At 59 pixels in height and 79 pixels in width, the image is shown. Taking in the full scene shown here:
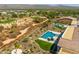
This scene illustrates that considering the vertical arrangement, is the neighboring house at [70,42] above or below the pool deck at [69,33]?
below

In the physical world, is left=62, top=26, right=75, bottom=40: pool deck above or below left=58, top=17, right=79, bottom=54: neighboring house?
above

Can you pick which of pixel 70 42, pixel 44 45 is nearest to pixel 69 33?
pixel 70 42

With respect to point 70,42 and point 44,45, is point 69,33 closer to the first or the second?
point 70,42

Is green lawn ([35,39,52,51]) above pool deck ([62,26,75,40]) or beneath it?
beneath

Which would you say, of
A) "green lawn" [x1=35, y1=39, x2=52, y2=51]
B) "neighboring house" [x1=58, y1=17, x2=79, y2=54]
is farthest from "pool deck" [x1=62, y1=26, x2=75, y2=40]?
"green lawn" [x1=35, y1=39, x2=52, y2=51]

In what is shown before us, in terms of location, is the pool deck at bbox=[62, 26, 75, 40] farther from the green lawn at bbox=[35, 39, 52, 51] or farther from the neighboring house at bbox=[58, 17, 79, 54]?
the green lawn at bbox=[35, 39, 52, 51]

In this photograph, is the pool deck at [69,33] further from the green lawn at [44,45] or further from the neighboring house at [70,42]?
the green lawn at [44,45]

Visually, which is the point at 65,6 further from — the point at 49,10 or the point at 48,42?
the point at 48,42

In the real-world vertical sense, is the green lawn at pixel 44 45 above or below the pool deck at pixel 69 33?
below

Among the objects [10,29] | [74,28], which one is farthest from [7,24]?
[74,28]

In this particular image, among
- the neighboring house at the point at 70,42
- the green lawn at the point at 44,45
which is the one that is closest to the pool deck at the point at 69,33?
the neighboring house at the point at 70,42
